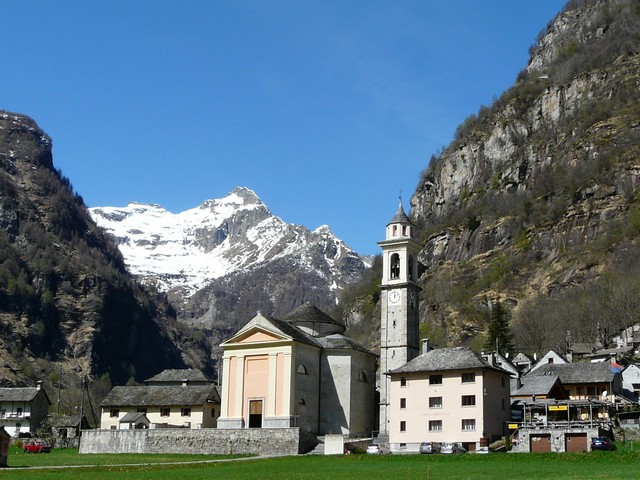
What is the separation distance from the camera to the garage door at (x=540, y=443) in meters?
57.8

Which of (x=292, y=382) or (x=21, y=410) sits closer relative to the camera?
(x=292, y=382)

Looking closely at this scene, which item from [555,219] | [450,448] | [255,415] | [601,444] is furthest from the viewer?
[555,219]

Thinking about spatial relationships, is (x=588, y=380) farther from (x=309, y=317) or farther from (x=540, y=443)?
(x=540, y=443)

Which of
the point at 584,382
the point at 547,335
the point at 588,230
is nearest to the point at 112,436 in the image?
the point at 584,382

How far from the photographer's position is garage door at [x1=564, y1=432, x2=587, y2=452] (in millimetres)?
56469

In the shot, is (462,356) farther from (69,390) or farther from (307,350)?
(69,390)

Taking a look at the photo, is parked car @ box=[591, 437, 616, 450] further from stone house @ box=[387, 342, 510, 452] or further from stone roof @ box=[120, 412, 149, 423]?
stone roof @ box=[120, 412, 149, 423]

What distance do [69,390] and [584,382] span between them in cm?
12144

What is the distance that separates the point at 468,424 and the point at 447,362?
524cm

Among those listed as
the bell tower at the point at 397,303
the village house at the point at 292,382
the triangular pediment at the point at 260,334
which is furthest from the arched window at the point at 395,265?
the triangular pediment at the point at 260,334

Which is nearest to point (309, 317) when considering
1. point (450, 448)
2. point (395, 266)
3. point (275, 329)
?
point (275, 329)

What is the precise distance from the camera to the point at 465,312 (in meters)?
156

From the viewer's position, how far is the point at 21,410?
112000 mm

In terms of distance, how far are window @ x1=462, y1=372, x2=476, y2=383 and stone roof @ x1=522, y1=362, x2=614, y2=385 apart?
15.4 meters
